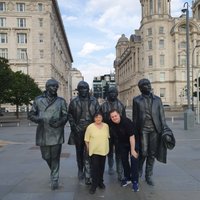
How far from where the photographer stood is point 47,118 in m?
6.24

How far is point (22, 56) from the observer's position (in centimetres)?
7469

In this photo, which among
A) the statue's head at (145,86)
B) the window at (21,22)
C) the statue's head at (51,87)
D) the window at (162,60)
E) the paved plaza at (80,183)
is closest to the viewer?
the paved plaza at (80,183)

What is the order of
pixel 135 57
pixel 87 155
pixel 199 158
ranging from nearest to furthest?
pixel 87 155 < pixel 199 158 < pixel 135 57

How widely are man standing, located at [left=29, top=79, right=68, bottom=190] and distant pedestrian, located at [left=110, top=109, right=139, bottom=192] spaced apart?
0.93m

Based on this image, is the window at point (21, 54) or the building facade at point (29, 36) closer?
the building facade at point (29, 36)

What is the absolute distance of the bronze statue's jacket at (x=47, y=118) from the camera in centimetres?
625

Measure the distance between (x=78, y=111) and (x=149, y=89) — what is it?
1.40 m

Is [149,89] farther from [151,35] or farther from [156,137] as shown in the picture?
[151,35]

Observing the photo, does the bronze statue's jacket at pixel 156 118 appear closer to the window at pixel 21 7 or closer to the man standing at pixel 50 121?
the man standing at pixel 50 121

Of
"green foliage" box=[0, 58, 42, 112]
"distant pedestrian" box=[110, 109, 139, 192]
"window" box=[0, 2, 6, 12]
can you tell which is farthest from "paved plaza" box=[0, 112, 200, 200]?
"window" box=[0, 2, 6, 12]

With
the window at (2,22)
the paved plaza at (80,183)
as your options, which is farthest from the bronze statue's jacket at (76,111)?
the window at (2,22)

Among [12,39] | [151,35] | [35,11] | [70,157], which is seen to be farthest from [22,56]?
[70,157]

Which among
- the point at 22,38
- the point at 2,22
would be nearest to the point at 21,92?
the point at 22,38

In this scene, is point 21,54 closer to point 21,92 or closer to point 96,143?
point 21,92
